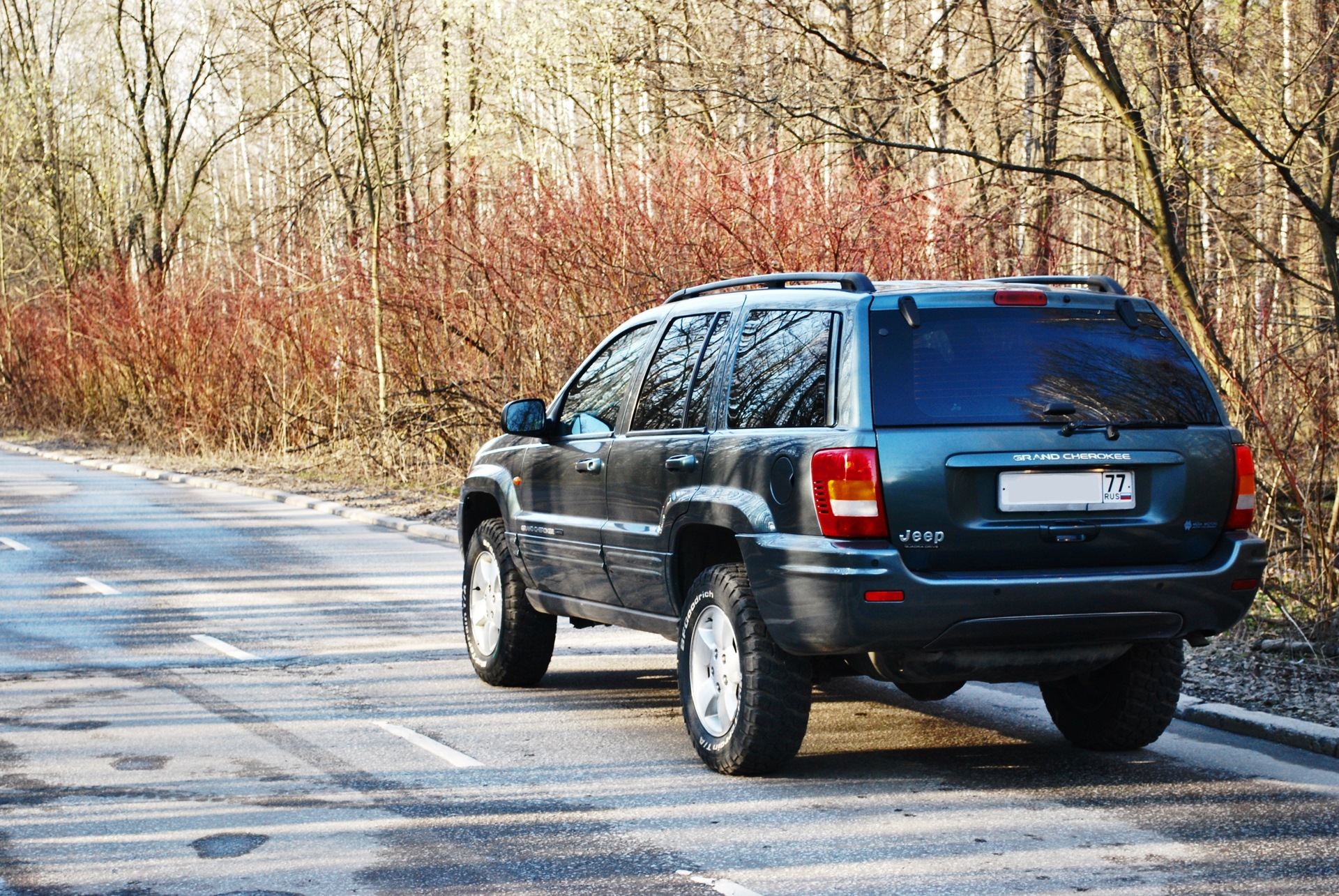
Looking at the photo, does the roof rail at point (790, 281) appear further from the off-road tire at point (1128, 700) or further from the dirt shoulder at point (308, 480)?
the dirt shoulder at point (308, 480)

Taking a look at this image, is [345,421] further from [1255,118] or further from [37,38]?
[37,38]

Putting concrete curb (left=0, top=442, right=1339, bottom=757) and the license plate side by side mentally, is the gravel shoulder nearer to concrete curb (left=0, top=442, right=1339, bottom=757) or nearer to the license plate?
concrete curb (left=0, top=442, right=1339, bottom=757)

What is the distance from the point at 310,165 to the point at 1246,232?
4157 centimetres

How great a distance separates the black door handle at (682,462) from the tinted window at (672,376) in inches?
8.9

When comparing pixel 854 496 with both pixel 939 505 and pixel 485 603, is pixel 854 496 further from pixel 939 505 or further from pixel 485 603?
pixel 485 603

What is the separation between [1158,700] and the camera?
6848 millimetres

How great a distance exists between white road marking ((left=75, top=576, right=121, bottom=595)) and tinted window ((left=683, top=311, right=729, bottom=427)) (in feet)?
23.2

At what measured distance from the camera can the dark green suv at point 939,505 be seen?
5941 mm

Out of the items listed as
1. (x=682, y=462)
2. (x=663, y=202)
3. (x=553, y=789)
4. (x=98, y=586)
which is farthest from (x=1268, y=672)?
(x=663, y=202)

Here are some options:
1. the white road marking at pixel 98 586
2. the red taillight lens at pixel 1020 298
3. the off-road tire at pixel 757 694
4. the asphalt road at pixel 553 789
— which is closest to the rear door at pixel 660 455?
the off-road tire at pixel 757 694

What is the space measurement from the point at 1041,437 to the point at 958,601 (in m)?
0.68

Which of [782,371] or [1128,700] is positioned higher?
[782,371]

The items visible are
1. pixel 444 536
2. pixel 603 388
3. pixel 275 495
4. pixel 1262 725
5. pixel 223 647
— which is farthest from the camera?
pixel 275 495

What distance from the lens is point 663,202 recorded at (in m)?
17.1
